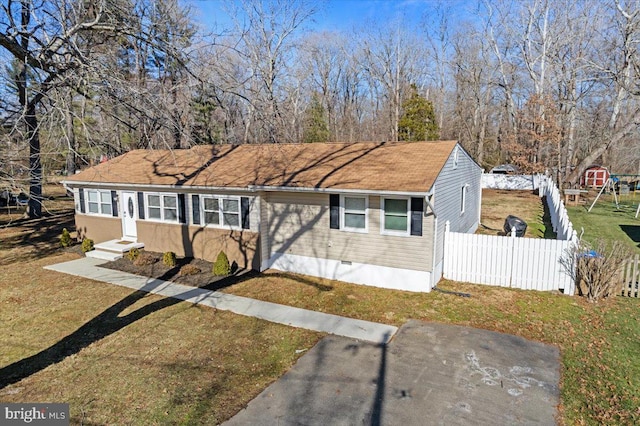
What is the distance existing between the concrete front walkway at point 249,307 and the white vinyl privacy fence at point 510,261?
3.94 metres

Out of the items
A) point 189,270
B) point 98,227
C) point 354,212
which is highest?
point 354,212

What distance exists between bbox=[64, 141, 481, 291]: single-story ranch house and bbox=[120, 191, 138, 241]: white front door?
4cm


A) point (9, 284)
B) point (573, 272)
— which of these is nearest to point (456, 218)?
point (573, 272)

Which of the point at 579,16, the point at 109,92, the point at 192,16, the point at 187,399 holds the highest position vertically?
the point at 579,16

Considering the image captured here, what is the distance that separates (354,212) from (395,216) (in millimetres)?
1214

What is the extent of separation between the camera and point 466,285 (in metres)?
11.1

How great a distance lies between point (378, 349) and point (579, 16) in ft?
129

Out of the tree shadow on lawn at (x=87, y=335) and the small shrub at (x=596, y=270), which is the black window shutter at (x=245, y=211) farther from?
the small shrub at (x=596, y=270)

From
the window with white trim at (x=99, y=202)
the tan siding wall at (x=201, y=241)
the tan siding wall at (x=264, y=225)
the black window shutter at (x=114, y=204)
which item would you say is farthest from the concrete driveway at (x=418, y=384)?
the window with white trim at (x=99, y=202)

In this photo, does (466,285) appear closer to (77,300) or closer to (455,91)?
(77,300)

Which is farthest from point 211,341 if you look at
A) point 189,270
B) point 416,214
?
point 416,214

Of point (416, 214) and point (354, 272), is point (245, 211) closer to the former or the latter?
point (354, 272)

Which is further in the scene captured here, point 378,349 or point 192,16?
point 192,16

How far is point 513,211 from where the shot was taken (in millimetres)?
23500
